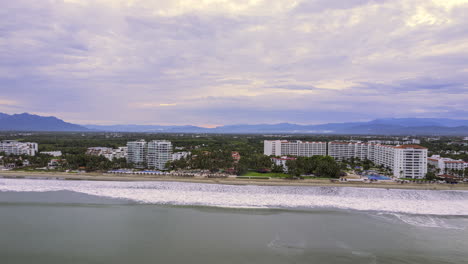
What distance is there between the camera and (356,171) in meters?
30.6

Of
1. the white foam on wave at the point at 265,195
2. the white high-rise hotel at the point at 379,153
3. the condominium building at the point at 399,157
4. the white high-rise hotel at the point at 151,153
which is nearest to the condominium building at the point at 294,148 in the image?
the white high-rise hotel at the point at 379,153

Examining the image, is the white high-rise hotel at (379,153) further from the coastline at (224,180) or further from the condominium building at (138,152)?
the condominium building at (138,152)

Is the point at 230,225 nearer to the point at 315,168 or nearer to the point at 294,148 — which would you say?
the point at 315,168

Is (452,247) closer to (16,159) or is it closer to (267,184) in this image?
(267,184)

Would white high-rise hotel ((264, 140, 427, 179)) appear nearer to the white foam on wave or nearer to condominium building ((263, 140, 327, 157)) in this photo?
condominium building ((263, 140, 327, 157))

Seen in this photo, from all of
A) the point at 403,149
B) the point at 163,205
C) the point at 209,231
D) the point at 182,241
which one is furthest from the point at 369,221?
the point at 403,149

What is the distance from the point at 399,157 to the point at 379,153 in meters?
7.10

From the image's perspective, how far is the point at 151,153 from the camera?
32531mm

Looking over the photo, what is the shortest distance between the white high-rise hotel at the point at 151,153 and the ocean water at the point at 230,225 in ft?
33.5

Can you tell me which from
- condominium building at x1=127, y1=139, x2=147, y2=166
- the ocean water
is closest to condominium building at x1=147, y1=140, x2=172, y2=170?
condominium building at x1=127, y1=139, x2=147, y2=166

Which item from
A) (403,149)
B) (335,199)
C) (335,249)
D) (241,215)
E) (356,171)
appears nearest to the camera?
(335,249)

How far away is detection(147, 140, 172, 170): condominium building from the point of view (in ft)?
104

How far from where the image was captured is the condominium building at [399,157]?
26.9m

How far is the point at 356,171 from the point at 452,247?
63.9 feet
